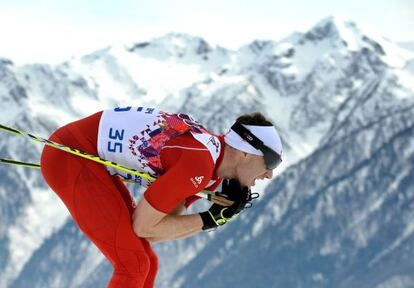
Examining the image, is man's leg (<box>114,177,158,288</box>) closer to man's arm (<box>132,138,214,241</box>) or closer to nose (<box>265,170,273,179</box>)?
man's arm (<box>132,138,214,241</box>)

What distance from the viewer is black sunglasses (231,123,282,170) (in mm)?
10422

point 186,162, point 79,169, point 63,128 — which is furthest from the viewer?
point 63,128

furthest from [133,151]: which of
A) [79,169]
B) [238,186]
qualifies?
[238,186]

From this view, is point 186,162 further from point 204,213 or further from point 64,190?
point 64,190

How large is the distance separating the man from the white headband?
12mm

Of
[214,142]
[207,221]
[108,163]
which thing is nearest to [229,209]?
[207,221]

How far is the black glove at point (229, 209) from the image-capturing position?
1048 cm

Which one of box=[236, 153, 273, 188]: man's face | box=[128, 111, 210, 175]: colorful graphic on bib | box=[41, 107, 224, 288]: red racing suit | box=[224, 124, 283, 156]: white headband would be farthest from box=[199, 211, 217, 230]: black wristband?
box=[224, 124, 283, 156]: white headband

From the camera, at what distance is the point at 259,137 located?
10461 millimetres

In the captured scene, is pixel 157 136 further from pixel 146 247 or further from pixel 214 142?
pixel 146 247

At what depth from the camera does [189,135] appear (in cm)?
1023

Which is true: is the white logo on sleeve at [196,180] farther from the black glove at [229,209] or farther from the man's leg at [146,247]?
the man's leg at [146,247]

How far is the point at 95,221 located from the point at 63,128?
1.54 meters

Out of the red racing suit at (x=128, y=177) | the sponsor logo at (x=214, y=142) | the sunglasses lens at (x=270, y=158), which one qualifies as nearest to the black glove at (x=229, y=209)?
the red racing suit at (x=128, y=177)
